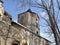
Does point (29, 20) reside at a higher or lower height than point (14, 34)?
higher

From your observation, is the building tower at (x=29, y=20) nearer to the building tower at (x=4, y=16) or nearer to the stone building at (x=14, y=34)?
the stone building at (x=14, y=34)

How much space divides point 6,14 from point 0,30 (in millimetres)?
2236

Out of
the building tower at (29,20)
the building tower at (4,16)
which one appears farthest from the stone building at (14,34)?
the building tower at (29,20)

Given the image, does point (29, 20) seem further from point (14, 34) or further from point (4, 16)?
point (4, 16)

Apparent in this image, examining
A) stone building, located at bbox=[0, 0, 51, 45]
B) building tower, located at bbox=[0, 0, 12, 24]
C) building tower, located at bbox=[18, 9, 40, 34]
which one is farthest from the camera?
building tower, located at bbox=[18, 9, 40, 34]

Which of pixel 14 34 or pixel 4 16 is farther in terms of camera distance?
pixel 14 34

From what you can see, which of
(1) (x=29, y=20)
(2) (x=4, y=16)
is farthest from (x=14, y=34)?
(1) (x=29, y=20)

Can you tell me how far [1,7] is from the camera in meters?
18.4

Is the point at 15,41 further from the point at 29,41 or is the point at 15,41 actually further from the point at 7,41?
the point at 29,41

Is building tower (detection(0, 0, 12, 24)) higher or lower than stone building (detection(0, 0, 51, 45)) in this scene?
higher

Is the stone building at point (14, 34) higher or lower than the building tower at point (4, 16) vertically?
lower

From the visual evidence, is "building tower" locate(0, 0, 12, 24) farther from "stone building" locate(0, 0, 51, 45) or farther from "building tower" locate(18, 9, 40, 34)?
"building tower" locate(18, 9, 40, 34)

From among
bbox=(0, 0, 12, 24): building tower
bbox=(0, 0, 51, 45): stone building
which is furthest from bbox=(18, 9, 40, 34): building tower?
bbox=(0, 0, 12, 24): building tower

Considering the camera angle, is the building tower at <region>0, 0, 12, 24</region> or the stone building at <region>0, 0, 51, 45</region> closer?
the stone building at <region>0, 0, 51, 45</region>
